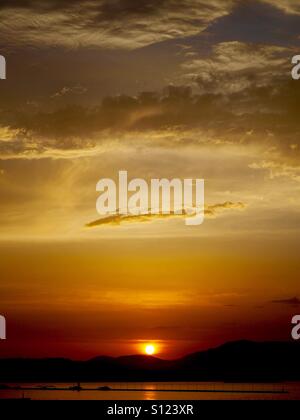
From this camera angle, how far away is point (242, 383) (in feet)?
464
